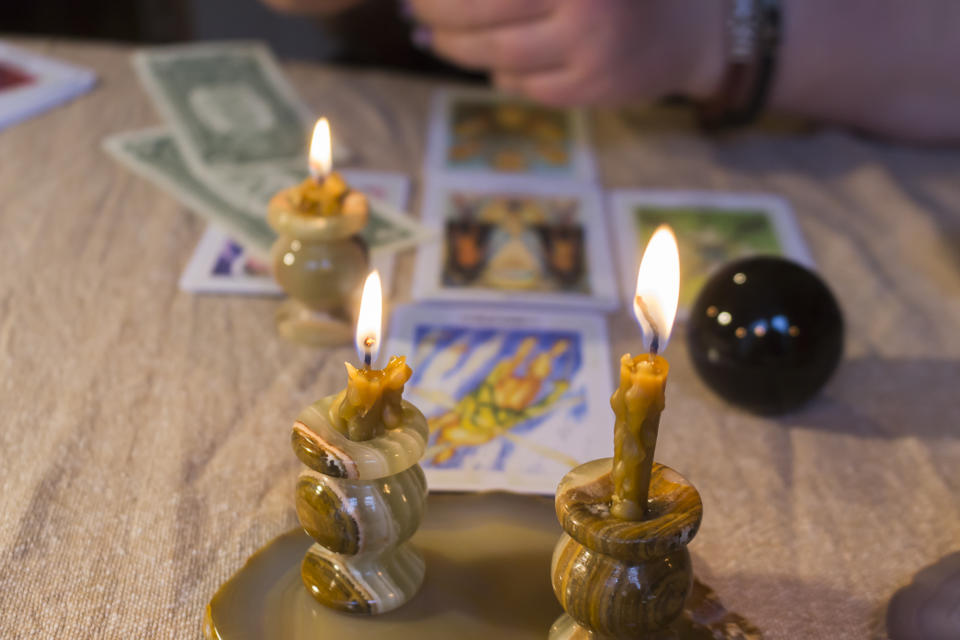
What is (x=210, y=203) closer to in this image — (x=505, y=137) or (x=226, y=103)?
(x=226, y=103)

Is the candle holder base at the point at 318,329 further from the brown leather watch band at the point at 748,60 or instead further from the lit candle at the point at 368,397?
the brown leather watch band at the point at 748,60

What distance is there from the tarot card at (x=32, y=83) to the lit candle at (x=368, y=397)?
86 centimetres

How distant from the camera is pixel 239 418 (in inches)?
29.4

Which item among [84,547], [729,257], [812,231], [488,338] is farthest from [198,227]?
[812,231]

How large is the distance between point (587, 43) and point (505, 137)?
20 cm

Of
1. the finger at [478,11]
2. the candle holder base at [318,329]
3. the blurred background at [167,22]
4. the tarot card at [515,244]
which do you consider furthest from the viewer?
the blurred background at [167,22]

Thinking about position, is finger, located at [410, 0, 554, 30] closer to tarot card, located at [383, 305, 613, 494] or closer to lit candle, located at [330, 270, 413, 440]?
tarot card, located at [383, 305, 613, 494]

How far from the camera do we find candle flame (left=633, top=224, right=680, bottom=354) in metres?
0.46

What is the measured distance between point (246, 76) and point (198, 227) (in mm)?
398

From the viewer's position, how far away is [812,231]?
109 centimetres

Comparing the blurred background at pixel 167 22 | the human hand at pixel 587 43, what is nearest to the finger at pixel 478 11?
the human hand at pixel 587 43

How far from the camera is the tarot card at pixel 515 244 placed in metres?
0.94

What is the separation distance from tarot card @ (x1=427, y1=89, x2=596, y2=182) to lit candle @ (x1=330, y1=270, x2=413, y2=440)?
2.17 feet

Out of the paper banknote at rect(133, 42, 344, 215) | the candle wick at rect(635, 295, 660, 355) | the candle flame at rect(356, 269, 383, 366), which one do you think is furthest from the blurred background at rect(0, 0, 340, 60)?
the candle wick at rect(635, 295, 660, 355)
